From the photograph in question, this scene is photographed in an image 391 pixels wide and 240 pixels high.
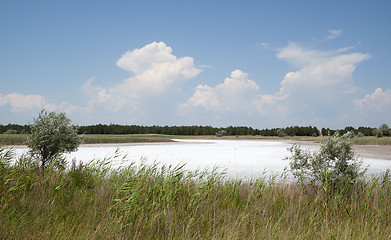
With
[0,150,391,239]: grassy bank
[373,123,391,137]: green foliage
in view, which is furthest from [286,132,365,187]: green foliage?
[373,123,391,137]: green foliage

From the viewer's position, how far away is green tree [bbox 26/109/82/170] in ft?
49.1

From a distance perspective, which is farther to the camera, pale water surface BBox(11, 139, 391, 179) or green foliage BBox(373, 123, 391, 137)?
green foliage BBox(373, 123, 391, 137)

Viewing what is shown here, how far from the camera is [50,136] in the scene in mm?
15008

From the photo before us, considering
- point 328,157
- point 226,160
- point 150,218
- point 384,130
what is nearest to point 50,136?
point 150,218

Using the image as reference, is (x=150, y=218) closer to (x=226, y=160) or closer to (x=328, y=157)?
(x=328, y=157)

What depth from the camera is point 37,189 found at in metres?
7.09

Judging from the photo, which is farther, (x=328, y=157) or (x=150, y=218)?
(x=328, y=157)

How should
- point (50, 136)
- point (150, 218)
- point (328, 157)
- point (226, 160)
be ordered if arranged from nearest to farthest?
1. point (150, 218)
2. point (328, 157)
3. point (50, 136)
4. point (226, 160)

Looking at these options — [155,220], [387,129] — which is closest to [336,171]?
[155,220]

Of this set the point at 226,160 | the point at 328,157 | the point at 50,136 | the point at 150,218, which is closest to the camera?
the point at 150,218

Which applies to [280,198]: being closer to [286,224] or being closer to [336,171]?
[286,224]

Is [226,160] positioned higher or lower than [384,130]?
lower

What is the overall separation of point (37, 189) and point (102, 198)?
6.51 feet

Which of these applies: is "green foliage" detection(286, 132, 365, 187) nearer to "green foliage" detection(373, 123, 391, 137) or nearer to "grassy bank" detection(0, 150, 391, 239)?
"grassy bank" detection(0, 150, 391, 239)
